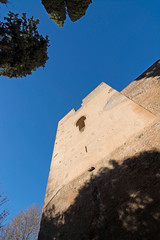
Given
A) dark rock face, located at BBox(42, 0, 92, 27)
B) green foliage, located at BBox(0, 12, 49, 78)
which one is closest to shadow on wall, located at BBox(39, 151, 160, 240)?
green foliage, located at BBox(0, 12, 49, 78)

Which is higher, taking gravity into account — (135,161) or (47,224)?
(47,224)

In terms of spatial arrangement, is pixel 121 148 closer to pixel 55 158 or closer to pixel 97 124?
Answer: pixel 97 124

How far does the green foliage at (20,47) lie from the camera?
540 centimetres

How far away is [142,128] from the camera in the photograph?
3385 millimetres

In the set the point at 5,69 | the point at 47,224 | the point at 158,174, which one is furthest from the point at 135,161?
the point at 5,69

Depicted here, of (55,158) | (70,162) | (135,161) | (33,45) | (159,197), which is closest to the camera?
(159,197)

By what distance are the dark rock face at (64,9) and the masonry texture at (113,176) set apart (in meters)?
4.18

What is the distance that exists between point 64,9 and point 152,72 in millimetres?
5108

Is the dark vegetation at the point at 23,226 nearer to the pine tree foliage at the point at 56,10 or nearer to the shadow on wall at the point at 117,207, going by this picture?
the shadow on wall at the point at 117,207

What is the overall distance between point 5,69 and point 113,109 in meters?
4.69

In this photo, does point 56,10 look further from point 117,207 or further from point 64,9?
point 117,207

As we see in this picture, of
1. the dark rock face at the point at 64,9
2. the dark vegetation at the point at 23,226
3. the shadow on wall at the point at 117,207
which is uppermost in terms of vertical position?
the dark rock face at the point at 64,9

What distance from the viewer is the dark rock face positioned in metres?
6.21

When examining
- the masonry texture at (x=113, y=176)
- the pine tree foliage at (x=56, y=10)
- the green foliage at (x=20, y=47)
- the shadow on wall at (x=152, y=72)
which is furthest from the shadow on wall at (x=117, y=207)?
the pine tree foliage at (x=56, y=10)
